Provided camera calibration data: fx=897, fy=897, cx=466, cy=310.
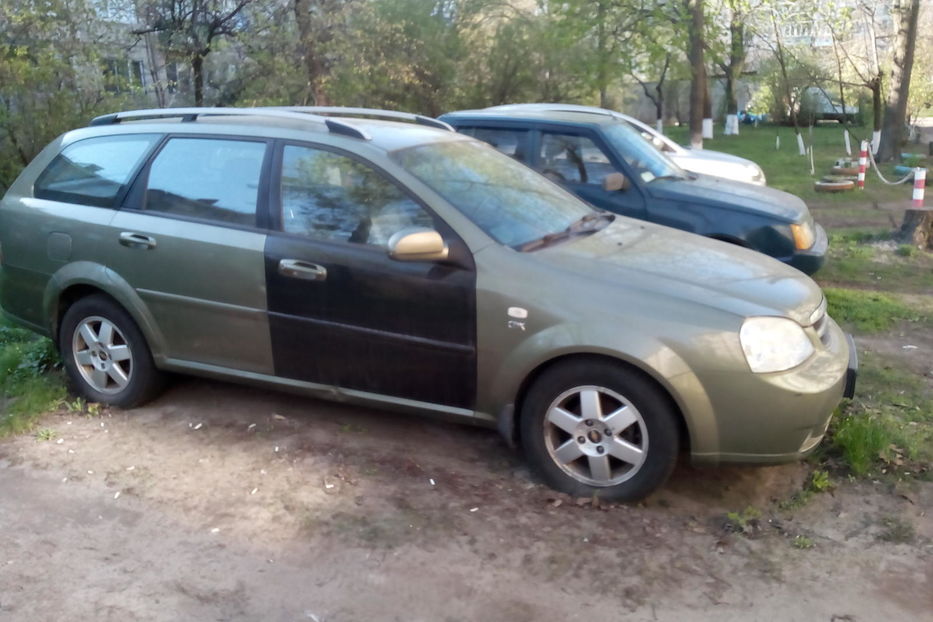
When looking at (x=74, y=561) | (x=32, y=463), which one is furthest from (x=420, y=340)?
(x=32, y=463)

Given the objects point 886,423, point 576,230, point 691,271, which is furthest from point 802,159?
point 691,271

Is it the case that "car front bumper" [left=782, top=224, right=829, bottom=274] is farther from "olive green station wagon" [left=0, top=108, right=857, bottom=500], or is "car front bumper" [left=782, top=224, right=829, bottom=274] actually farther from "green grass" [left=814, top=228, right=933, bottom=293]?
"olive green station wagon" [left=0, top=108, right=857, bottom=500]

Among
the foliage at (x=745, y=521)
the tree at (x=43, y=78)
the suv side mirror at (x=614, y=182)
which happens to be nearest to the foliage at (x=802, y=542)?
the foliage at (x=745, y=521)

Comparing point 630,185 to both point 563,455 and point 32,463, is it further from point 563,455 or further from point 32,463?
point 32,463

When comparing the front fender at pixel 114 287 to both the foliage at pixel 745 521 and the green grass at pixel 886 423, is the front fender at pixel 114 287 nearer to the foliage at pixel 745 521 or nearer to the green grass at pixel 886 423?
the foliage at pixel 745 521

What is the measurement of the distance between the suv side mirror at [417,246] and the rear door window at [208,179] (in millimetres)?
966

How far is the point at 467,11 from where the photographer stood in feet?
84.1

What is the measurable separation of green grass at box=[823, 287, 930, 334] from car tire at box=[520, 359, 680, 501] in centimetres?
329

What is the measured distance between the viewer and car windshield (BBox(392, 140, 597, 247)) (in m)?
4.39

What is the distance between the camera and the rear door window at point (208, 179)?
4.70 metres

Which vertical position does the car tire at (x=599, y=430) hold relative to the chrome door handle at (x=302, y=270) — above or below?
below

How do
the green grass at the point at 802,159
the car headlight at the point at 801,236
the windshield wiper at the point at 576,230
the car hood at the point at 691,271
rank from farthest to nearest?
the green grass at the point at 802,159, the car headlight at the point at 801,236, the windshield wiper at the point at 576,230, the car hood at the point at 691,271

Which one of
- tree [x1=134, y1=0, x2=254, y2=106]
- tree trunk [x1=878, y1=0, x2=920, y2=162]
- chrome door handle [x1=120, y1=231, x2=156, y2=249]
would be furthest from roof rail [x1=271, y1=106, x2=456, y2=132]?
tree trunk [x1=878, y1=0, x2=920, y2=162]

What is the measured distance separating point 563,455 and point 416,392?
0.78m
